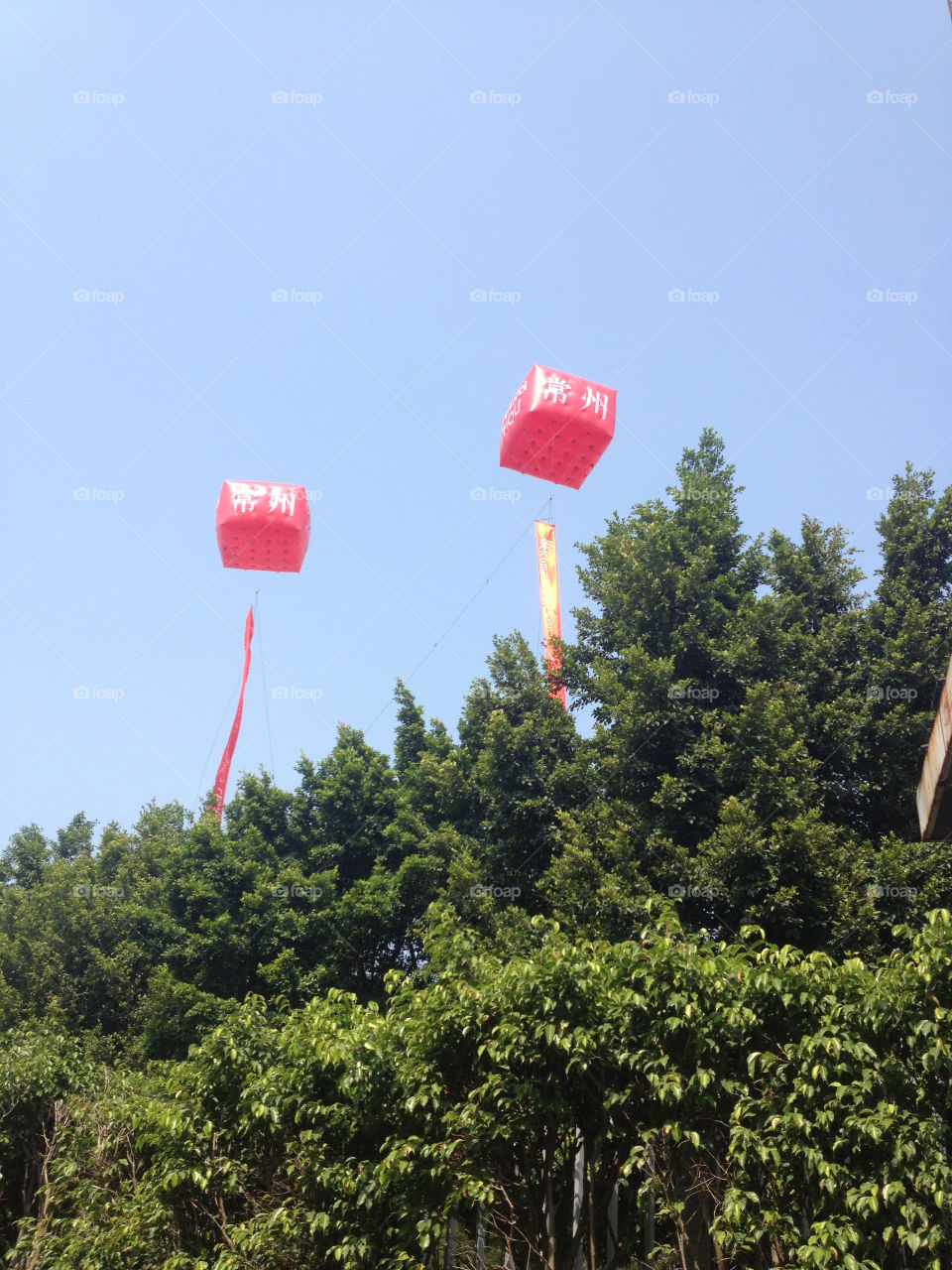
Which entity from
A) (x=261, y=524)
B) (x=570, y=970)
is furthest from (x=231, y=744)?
(x=570, y=970)

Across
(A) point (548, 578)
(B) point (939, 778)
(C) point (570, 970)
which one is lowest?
(C) point (570, 970)

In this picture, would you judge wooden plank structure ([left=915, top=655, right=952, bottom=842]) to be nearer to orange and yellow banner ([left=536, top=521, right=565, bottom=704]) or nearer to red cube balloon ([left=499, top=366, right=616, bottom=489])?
red cube balloon ([left=499, top=366, right=616, bottom=489])

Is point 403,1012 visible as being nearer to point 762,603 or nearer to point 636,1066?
point 636,1066

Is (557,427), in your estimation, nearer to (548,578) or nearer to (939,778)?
(548,578)

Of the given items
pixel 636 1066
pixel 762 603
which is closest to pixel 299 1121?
pixel 636 1066

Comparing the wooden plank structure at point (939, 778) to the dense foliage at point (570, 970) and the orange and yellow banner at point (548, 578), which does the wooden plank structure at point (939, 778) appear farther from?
the orange and yellow banner at point (548, 578)

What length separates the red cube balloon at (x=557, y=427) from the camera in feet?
38.0

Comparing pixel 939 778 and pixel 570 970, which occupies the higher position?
pixel 939 778

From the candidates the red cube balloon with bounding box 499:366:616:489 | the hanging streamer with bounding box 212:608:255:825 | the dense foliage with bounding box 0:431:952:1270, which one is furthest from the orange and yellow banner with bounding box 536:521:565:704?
the hanging streamer with bounding box 212:608:255:825

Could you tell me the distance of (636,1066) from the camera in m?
4.62

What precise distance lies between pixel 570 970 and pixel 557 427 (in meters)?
7.99

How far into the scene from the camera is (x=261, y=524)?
1316cm

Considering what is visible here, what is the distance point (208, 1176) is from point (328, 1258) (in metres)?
0.92

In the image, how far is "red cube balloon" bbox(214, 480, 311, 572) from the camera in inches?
519
